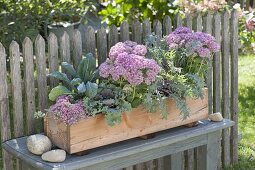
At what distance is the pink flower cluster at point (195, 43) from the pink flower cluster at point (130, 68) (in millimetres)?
408

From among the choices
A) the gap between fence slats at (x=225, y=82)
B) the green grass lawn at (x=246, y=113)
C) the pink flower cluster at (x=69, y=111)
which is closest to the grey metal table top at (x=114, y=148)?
the pink flower cluster at (x=69, y=111)

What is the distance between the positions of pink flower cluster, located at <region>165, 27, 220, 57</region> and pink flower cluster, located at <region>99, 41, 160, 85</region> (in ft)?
1.34

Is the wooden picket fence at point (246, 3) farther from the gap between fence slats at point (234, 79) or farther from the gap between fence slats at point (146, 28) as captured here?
the gap between fence slats at point (146, 28)

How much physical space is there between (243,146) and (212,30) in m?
1.51

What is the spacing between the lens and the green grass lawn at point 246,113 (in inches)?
219

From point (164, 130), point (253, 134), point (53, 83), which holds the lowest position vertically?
point (253, 134)

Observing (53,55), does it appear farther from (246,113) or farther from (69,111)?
(246,113)

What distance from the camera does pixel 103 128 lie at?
356cm

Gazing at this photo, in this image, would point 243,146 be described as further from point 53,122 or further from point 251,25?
point 53,122

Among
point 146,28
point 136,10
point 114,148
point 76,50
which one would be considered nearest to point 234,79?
point 146,28

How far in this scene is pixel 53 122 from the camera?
357cm

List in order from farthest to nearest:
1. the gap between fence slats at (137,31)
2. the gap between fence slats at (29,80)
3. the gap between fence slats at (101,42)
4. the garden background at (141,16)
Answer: the garden background at (141,16), the gap between fence slats at (137,31), the gap between fence slats at (101,42), the gap between fence slats at (29,80)

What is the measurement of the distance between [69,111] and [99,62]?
34.9 inches

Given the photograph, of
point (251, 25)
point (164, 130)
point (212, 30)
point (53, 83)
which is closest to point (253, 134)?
point (251, 25)
